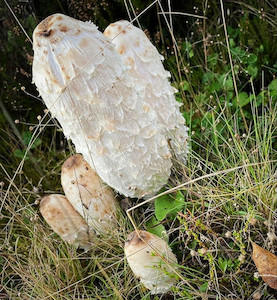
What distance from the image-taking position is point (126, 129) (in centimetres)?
167

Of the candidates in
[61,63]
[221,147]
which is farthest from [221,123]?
[61,63]

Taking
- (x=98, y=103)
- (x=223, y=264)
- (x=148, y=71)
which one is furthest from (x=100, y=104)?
(x=223, y=264)

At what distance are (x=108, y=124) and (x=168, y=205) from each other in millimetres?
454

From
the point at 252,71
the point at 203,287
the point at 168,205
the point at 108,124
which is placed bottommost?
the point at 203,287

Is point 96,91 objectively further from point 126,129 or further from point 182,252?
point 182,252

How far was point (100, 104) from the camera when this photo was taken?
156cm

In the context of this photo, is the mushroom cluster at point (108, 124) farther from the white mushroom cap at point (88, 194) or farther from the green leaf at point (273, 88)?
the green leaf at point (273, 88)

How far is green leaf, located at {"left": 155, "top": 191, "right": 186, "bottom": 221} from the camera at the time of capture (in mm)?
1834

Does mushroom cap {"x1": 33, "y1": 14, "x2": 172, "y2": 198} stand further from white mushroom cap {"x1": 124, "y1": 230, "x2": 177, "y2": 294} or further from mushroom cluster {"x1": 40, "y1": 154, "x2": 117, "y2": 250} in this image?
white mushroom cap {"x1": 124, "y1": 230, "x2": 177, "y2": 294}

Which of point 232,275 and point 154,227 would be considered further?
point 154,227

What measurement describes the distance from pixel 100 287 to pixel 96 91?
89 cm

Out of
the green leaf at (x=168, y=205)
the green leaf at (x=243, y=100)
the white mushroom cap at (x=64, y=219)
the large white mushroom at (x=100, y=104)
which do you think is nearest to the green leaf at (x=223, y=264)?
the green leaf at (x=168, y=205)

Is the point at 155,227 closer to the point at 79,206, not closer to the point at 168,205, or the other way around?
the point at 168,205

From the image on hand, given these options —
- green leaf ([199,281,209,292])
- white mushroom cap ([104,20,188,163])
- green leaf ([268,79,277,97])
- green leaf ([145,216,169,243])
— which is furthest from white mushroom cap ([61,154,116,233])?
green leaf ([268,79,277,97])
